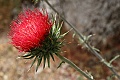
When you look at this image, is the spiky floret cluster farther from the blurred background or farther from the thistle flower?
the blurred background

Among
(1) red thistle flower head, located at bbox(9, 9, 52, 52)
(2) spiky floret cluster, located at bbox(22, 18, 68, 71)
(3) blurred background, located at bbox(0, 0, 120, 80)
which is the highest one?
(1) red thistle flower head, located at bbox(9, 9, 52, 52)

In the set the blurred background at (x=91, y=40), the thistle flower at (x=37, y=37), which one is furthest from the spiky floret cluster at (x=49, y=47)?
the blurred background at (x=91, y=40)

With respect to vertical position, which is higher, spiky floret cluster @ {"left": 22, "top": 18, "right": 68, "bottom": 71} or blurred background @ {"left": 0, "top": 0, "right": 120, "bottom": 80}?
spiky floret cluster @ {"left": 22, "top": 18, "right": 68, "bottom": 71}

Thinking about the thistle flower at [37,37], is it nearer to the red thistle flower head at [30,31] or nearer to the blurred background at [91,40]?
the red thistle flower head at [30,31]

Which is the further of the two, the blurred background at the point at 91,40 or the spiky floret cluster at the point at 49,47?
the blurred background at the point at 91,40

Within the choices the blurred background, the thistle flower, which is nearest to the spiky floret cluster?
the thistle flower

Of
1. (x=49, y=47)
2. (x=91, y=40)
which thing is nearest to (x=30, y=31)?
(x=49, y=47)

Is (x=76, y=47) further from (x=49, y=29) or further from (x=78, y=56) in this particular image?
(x=49, y=29)

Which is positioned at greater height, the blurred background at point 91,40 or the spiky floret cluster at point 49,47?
the spiky floret cluster at point 49,47

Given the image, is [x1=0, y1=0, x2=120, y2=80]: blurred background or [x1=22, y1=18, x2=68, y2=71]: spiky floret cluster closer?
[x1=22, y1=18, x2=68, y2=71]: spiky floret cluster

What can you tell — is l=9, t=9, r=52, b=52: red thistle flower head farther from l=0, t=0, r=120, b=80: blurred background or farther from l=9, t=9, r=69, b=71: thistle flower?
l=0, t=0, r=120, b=80: blurred background
